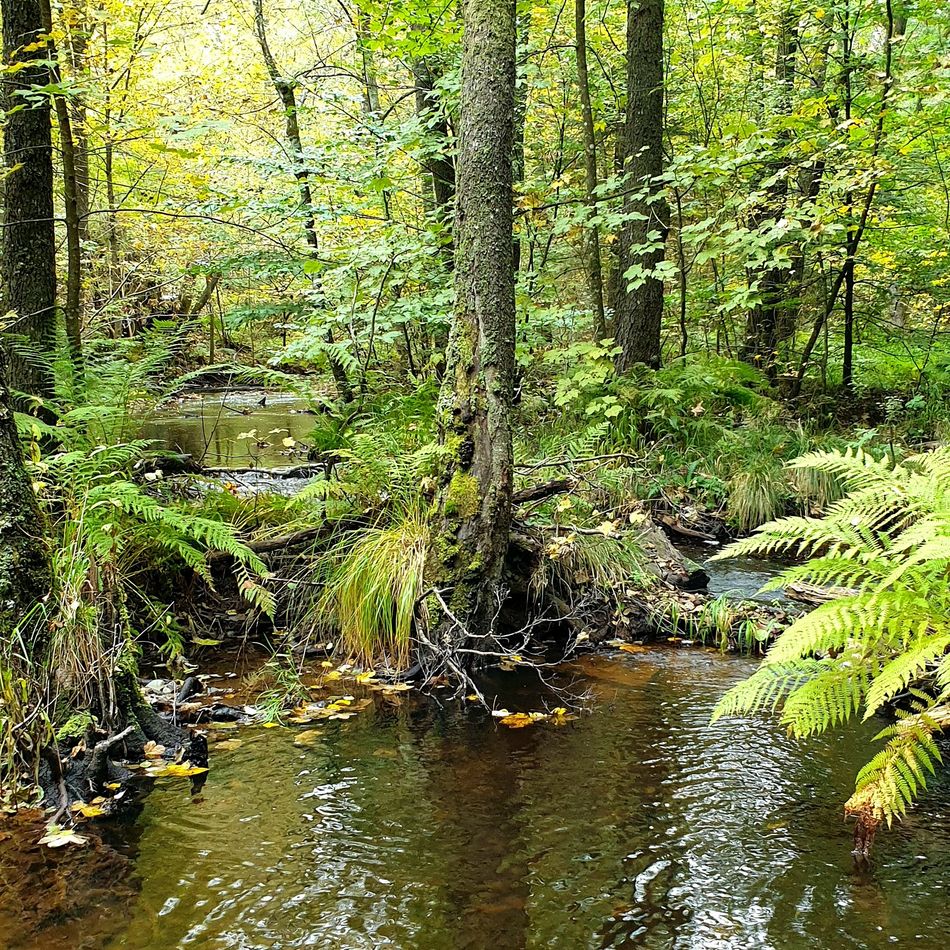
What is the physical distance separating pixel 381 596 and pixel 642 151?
6.96 m

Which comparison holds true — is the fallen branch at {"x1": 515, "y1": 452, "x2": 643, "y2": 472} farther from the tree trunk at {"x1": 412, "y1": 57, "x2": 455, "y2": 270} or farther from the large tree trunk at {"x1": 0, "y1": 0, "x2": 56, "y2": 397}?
the large tree trunk at {"x1": 0, "y1": 0, "x2": 56, "y2": 397}

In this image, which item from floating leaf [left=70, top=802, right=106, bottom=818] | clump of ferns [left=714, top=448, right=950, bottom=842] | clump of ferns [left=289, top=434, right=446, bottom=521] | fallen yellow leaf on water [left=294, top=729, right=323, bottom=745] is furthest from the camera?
clump of ferns [left=289, top=434, right=446, bottom=521]

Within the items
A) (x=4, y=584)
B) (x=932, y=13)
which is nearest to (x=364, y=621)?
(x=4, y=584)

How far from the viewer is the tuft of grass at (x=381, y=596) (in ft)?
16.5

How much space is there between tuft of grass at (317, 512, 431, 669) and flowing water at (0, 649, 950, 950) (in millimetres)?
875

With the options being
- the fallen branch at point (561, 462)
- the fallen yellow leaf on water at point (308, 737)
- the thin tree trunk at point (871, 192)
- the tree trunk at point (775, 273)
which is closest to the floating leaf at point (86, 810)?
the fallen yellow leaf on water at point (308, 737)

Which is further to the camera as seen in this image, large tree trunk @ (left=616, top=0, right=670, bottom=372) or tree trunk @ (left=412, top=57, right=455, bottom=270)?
large tree trunk @ (left=616, top=0, right=670, bottom=372)

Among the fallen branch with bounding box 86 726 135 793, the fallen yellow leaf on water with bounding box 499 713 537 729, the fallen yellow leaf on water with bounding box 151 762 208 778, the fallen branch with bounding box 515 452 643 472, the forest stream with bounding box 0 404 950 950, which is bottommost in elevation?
the fallen yellow leaf on water with bounding box 499 713 537 729

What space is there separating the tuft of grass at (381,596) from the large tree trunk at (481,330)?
0.20 metres

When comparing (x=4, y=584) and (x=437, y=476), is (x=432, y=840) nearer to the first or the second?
(x=4, y=584)

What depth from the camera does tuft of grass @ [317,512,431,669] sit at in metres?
5.03

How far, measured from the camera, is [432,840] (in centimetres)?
317

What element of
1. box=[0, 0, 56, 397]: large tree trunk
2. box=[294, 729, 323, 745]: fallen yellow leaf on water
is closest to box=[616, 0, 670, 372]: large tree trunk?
box=[0, 0, 56, 397]: large tree trunk

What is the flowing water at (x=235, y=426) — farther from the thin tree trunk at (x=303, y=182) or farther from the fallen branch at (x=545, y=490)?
the fallen branch at (x=545, y=490)
